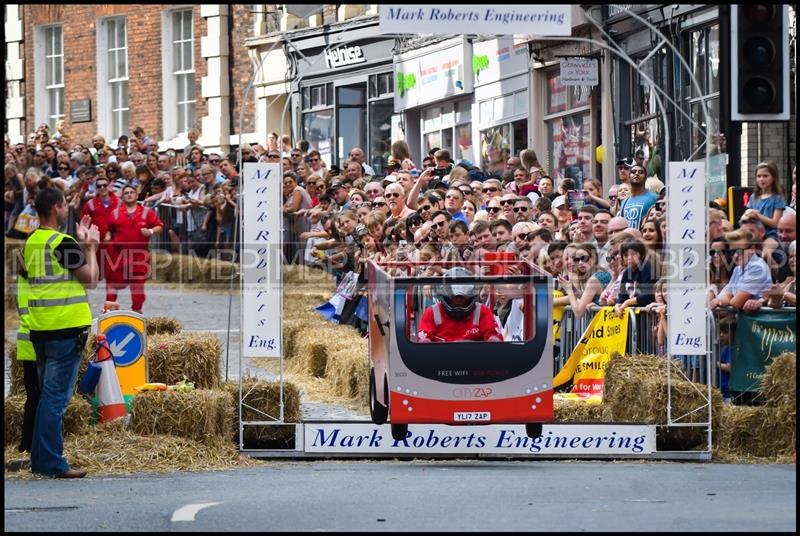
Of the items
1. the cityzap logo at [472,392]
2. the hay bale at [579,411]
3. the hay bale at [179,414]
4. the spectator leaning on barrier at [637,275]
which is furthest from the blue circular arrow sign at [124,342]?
the spectator leaning on barrier at [637,275]

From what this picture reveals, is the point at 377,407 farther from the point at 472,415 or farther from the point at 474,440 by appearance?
the point at 472,415

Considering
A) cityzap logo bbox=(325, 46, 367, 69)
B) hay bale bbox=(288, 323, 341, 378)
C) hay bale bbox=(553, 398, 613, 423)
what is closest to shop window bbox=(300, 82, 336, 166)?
cityzap logo bbox=(325, 46, 367, 69)

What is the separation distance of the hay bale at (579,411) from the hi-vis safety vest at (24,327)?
4153mm

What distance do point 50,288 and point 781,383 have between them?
5.45 m

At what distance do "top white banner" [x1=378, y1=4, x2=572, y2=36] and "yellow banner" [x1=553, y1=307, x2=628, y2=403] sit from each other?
3.48m

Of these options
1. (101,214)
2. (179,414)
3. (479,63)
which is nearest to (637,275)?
(179,414)

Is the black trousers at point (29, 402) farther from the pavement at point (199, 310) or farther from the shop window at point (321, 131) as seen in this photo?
the shop window at point (321, 131)

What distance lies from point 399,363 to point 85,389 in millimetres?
2691

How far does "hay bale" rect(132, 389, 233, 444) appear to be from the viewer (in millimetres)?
13836

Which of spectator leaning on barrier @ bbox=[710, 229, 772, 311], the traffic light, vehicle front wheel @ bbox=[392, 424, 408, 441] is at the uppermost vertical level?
the traffic light

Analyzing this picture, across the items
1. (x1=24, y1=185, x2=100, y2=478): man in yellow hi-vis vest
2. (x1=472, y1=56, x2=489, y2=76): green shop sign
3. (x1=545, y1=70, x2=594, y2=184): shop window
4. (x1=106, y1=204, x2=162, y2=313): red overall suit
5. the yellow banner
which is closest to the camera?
(x1=24, y1=185, x2=100, y2=478): man in yellow hi-vis vest

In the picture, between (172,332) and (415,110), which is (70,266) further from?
(415,110)

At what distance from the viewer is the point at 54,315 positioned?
1295 cm

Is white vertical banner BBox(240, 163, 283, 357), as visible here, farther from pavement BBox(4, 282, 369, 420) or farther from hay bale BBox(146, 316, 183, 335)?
pavement BBox(4, 282, 369, 420)
